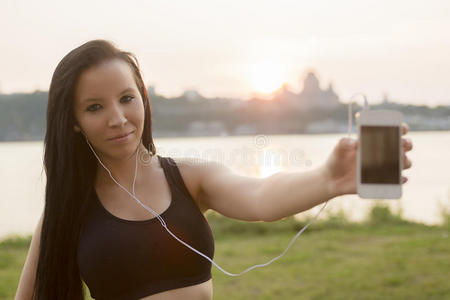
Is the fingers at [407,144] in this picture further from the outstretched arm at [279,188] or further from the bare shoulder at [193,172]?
the bare shoulder at [193,172]

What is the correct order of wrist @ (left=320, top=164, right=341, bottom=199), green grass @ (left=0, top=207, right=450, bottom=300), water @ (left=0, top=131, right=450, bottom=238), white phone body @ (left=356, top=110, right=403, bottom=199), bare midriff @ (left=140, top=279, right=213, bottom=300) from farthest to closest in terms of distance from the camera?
green grass @ (left=0, top=207, right=450, bottom=300), water @ (left=0, top=131, right=450, bottom=238), bare midriff @ (left=140, top=279, right=213, bottom=300), wrist @ (left=320, top=164, right=341, bottom=199), white phone body @ (left=356, top=110, right=403, bottom=199)

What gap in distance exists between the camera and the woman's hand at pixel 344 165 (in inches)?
54.3

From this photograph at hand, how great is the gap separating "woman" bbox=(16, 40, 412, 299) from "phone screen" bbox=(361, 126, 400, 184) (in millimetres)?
274

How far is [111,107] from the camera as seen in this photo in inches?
70.9

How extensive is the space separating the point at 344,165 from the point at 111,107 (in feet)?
2.98

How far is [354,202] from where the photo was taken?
7441mm

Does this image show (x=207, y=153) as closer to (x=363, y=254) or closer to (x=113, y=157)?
(x=113, y=157)

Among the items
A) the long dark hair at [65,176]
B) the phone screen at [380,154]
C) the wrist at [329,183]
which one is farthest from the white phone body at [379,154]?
the long dark hair at [65,176]

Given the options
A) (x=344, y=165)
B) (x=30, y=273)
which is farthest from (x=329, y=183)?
(x=30, y=273)

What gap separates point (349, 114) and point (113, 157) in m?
1.06

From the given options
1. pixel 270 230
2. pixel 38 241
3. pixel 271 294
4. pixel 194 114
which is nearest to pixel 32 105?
pixel 194 114

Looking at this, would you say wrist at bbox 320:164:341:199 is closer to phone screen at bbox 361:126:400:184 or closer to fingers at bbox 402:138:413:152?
phone screen at bbox 361:126:400:184

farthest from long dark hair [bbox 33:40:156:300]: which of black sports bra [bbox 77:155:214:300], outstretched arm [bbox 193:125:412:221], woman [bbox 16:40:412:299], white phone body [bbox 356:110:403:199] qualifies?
white phone body [bbox 356:110:403:199]

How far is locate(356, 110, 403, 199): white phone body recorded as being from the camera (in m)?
1.36
